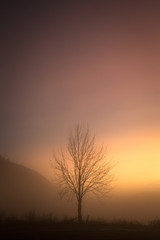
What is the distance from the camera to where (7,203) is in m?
47.0

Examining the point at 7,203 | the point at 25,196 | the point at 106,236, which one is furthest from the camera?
the point at 25,196

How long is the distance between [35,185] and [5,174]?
13031 mm

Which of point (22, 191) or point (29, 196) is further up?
point (22, 191)

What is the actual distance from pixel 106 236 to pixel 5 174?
5537 cm

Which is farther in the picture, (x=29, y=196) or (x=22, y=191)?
(x=22, y=191)

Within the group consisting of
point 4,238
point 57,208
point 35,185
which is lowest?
point 4,238

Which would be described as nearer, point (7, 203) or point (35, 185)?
point (7, 203)

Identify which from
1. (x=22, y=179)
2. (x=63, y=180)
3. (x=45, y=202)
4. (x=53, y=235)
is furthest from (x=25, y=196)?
(x=53, y=235)

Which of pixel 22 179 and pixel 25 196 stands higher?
pixel 22 179

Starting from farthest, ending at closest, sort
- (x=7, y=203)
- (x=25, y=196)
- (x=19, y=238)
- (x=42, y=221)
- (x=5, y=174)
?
(x=5, y=174), (x=25, y=196), (x=7, y=203), (x=42, y=221), (x=19, y=238)

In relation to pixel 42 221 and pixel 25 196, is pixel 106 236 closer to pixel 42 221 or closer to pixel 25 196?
pixel 42 221

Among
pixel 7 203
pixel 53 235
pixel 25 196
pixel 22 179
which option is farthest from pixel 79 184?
pixel 22 179

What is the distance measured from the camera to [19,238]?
9.87 meters

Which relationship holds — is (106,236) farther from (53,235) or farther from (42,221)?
(42,221)
